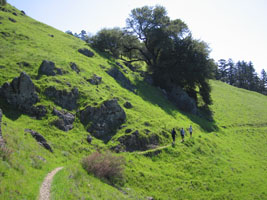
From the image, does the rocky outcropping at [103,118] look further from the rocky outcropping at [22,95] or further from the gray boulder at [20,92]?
the gray boulder at [20,92]

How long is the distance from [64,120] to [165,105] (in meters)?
24.8

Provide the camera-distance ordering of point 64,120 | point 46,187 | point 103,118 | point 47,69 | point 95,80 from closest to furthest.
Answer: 1. point 46,187
2. point 64,120
3. point 103,118
4. point 47,69
5. point 95,80

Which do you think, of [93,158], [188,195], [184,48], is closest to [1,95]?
[93,158]

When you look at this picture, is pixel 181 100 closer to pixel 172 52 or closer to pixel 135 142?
pixel 172 52

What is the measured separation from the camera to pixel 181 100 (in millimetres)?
51094

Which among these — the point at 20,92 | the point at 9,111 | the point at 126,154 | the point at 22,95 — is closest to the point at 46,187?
the point at 126,154

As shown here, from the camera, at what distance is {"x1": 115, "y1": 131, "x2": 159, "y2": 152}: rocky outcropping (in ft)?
88.0

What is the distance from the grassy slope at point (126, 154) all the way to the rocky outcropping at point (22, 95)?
97 centimetres

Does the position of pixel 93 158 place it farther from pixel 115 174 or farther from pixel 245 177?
pixel 245 177

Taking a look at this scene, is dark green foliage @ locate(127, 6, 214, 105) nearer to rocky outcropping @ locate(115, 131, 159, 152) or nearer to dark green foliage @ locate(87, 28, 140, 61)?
dark green foliage @ locate(87, 28, 140, 61)

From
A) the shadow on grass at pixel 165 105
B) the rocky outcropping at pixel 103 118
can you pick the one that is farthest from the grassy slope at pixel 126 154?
the rocky outcropping at pixel 103 118

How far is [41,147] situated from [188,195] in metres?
15.5

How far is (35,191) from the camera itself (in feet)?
39.9

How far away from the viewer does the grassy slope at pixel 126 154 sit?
15.1 meters
